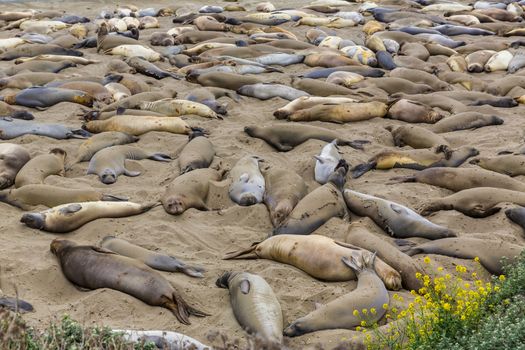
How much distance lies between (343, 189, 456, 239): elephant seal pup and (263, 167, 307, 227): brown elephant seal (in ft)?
1.36

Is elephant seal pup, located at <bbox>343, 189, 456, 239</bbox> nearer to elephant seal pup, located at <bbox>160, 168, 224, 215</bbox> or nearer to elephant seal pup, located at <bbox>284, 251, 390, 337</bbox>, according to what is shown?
elephant seal pup, located at <bbox>284, 251, 390, 337</bbox>

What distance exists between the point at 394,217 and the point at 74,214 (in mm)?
2395

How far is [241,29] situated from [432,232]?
8.07m

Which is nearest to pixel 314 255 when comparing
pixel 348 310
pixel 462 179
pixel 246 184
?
pixel 348 310

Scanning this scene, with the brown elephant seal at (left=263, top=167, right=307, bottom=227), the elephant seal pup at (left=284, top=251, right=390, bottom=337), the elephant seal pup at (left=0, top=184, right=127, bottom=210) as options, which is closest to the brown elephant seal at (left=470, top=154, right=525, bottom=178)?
the brown elephant seal at (left=263, top=167, right=307, bottom=227)

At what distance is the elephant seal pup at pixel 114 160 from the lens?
266 inches

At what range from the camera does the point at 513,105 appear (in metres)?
8.98

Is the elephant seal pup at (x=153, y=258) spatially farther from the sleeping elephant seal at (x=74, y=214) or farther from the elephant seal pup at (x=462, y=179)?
the elephant seal pup at (x=462, y=179)

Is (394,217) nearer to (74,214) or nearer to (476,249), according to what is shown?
(476,249)

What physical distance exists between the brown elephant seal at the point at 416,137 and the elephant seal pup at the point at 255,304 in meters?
3.33

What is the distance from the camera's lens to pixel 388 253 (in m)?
5.15

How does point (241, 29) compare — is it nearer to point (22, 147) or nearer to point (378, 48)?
point (378, 48)

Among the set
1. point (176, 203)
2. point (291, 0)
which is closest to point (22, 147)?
point (176, 203)

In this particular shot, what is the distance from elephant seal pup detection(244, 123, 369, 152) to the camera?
7.57 meters
